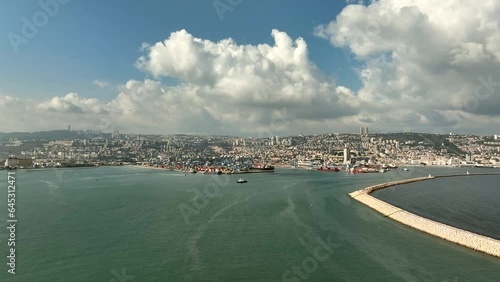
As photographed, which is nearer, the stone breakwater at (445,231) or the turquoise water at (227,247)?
the turquoise water at (227,247)

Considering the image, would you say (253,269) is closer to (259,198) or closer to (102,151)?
(259,198)

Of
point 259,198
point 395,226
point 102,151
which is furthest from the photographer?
point 102,151

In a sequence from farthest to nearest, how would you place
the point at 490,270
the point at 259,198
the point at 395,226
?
the point at 259,198
the point at 395,226
the point at 490,270

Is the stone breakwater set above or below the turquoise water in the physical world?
above

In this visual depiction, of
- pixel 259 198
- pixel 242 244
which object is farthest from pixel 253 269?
pixel 259 198

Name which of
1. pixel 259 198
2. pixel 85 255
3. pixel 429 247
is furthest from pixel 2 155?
pixel 429 247

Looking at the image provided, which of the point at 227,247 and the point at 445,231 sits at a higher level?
the point at 445,231

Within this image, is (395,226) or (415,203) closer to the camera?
(395,226)

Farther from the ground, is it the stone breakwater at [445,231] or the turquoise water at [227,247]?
the stone breakwater at [445,231]

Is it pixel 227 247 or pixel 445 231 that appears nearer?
pixel 227 247

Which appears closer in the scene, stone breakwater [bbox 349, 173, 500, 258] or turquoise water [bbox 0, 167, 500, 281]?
turquoise water [bbox 0, 167, 500, 281]
